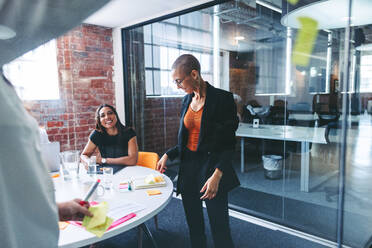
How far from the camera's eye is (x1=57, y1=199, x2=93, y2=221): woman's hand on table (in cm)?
52

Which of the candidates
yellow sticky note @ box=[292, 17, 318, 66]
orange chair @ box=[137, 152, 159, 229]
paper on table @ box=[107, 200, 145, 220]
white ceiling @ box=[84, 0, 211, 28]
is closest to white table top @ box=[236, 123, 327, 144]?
yellow sticky note @ box=[292, 17, 318, 66]

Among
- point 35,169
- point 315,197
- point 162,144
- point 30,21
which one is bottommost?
point 315,197

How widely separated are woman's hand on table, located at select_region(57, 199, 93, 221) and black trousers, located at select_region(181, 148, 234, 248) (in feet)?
3.36

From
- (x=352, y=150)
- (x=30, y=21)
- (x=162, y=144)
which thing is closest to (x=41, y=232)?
(x=30, y=21)

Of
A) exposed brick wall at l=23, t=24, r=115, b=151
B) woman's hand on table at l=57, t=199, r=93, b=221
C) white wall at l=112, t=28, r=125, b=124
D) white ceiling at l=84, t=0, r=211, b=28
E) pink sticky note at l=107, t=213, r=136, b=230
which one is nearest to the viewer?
woman's hand on table at l=57, t=199, r=93, b=221

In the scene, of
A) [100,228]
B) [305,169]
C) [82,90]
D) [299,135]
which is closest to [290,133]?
[299,135]

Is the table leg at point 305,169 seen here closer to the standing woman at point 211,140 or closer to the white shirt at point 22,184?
the standing woman at point 211,140

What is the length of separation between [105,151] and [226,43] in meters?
1.79

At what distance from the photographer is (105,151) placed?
7.71ft

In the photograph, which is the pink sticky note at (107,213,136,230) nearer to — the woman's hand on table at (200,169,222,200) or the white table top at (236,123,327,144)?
the woman's hand on table at (200,169,222,200)

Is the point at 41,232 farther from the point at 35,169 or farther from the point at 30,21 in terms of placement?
the point at 30,21

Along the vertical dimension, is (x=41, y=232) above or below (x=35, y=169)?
below

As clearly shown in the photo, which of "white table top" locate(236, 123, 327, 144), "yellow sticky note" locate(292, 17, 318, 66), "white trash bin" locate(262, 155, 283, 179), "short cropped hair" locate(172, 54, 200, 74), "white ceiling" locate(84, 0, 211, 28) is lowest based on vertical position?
"white trash bin" locate(262, 155, 283, 179)

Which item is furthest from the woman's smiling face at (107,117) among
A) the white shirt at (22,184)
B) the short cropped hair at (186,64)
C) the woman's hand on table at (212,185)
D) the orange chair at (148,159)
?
the white shirt at (22,184)
